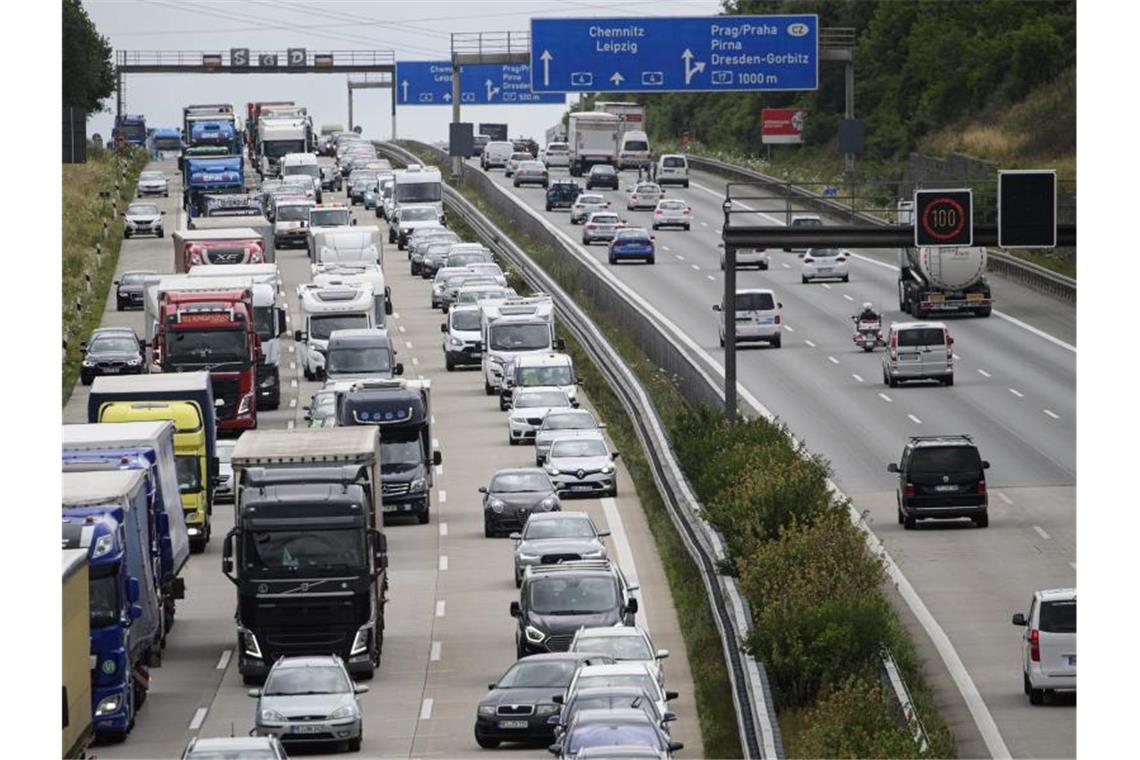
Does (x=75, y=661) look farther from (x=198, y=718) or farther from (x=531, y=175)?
(x=531, y=175)

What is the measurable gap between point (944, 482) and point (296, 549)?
15.8m

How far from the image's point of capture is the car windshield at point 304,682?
102 ft

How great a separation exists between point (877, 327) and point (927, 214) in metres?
24.6

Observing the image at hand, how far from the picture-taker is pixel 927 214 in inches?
1858

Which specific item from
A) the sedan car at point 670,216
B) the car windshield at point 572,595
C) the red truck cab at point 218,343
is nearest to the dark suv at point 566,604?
the car windshield at point 572,595

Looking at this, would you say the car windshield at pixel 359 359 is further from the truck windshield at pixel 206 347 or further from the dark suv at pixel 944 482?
the dark suv at pixel 944 482

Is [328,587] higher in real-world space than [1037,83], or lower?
lower

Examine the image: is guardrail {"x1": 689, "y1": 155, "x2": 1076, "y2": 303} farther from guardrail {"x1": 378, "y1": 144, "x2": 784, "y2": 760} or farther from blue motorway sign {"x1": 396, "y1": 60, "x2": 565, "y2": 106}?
blue motorway sign {"x1": 396, "y1": 60, "x2": 565, "y2": 106}

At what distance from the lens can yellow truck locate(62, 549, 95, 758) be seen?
2583 cm

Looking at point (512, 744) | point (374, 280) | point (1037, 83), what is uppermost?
Result: point (1037, 83)

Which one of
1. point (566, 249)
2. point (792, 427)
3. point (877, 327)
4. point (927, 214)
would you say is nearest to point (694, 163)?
point (566, 249)

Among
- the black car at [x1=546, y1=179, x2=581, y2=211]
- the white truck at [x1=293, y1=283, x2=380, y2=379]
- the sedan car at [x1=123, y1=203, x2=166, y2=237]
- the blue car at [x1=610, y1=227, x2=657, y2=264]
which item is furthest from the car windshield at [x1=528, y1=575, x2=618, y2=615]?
the black car at [x1=546, y1=179, x2=581, y2=211]

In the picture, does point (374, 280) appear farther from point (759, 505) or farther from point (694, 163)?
point (694, 163)

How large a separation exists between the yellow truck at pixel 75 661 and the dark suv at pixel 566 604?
9215mm
